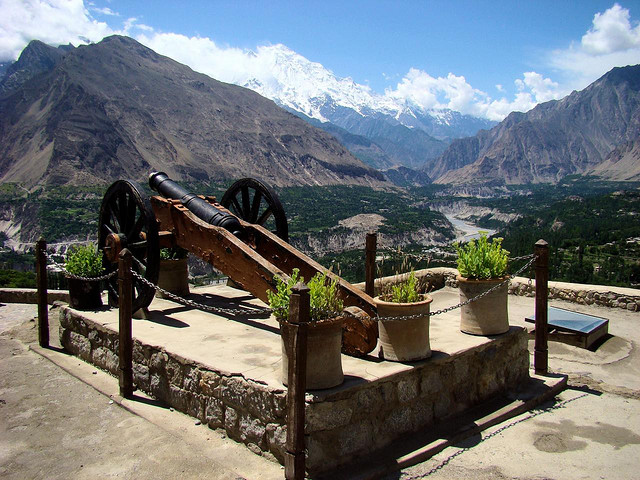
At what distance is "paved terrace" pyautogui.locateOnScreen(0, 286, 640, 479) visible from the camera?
4309mm

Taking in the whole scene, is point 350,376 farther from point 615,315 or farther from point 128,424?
point 615,315

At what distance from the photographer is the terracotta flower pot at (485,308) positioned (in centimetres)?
569

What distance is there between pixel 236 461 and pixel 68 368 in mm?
2981

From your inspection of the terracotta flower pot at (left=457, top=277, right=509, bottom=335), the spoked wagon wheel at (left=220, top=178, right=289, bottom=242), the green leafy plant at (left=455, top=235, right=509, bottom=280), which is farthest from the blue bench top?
the spoked wagon wheel at (left=220, top=178, right=289, bottom=242)

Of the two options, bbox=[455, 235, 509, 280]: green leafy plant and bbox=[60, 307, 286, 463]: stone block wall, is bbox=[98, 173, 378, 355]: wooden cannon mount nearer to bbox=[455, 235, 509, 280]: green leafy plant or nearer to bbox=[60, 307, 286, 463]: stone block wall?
bbox=[60, 307, 286, 463]: stone block wall

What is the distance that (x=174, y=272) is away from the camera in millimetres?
8352

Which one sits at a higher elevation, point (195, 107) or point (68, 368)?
point (195, 107)

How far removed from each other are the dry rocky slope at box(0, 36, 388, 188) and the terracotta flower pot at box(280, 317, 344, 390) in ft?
296

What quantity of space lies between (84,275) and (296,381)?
4304 mm

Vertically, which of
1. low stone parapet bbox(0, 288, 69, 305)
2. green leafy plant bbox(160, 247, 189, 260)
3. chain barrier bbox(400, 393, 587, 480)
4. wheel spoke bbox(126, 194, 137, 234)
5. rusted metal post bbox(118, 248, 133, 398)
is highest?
wheel spoke bbox(126, 194, 137, 234)

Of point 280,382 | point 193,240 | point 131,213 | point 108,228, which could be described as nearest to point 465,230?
point 108,228

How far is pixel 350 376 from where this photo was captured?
4.54 meters

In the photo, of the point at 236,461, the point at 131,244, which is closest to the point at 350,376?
the point at 236,461

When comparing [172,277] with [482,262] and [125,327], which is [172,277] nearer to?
[125,327]
